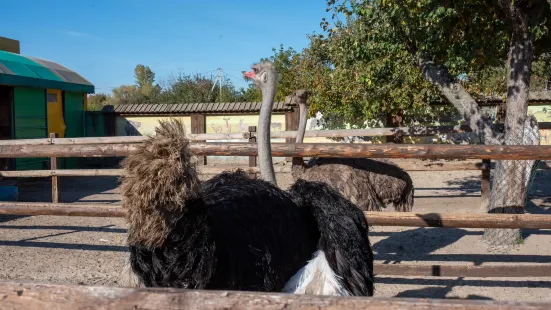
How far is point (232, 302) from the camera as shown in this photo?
1.21m

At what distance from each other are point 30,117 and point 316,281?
→ 11.9m

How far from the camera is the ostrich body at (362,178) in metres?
5.44

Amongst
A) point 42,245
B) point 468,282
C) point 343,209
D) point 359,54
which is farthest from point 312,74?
point 343,209

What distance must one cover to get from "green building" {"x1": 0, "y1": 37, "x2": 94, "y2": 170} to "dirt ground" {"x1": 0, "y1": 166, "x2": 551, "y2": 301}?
4963mm

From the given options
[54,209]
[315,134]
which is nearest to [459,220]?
[54,209]

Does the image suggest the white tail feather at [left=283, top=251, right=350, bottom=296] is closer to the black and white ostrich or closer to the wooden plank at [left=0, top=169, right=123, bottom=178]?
the black and white ostrich

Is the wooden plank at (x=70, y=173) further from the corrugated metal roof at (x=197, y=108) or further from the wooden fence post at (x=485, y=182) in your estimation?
the corrugated metal roof at (x=197, y=108)

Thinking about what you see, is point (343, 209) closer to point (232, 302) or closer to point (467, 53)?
point (232, 302)

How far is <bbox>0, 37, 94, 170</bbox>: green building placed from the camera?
1186cm

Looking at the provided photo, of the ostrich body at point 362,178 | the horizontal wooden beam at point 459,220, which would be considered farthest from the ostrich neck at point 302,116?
the horizontal wooden beam at point 459,220

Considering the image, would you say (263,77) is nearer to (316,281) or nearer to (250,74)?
(250,74)

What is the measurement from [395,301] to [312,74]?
12.6 metres

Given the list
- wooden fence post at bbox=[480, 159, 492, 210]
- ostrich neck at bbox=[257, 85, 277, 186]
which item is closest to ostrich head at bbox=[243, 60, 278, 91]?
ostrich neck at bbox=[257, 85, 277, 186]

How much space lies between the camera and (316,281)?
204cm
